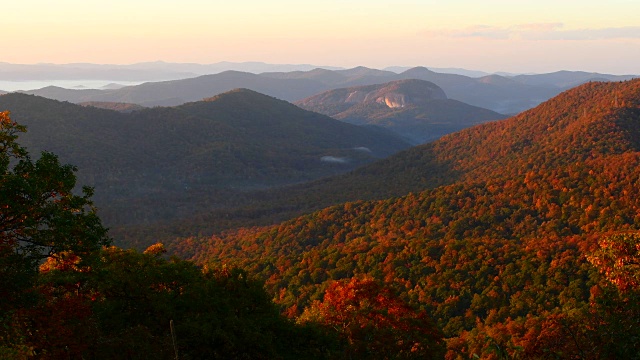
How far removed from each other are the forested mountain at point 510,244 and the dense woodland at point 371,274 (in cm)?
20

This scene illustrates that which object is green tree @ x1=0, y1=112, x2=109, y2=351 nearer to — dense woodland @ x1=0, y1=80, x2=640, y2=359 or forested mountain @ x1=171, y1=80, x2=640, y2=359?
dense woodland @ x1=0, y1=80, x2=640, y2=359

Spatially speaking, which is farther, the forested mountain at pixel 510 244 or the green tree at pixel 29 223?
the forested mountain at pixel 510 244

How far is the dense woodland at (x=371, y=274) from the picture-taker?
1930 cm

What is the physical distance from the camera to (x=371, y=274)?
2366 inches


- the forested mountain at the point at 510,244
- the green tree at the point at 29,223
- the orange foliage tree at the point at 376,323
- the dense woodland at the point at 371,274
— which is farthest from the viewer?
the forested mountain at the point at 510,244

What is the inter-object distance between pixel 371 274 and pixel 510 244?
1560cm

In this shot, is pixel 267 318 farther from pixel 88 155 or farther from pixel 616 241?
pixel 88 155

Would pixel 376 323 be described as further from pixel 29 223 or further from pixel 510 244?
pixel 510 244

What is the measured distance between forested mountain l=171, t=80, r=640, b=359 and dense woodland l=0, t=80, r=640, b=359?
20 centimetres

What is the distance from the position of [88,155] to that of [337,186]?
92856 mm

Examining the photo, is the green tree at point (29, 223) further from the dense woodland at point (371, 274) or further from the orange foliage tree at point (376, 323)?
the orange foliage tree at point (376, 323)

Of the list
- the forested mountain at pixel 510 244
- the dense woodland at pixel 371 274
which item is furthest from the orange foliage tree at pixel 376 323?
the forested mountain at pixel 510 244

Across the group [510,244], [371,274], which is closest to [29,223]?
[371,274]

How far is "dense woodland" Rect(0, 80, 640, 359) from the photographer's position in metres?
19.3
